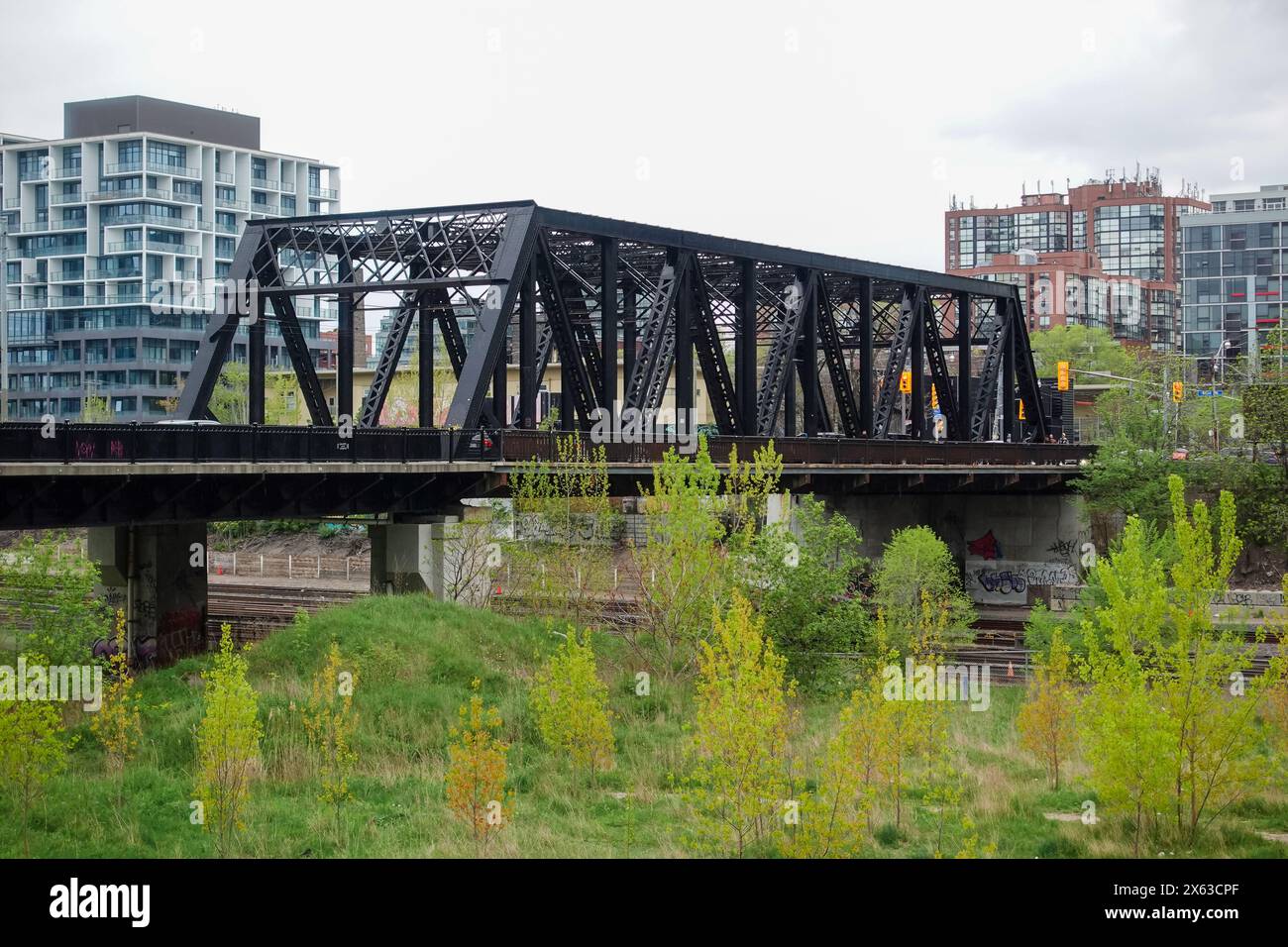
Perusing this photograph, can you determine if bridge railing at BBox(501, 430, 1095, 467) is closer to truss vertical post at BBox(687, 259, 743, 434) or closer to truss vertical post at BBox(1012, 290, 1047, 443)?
truss vertical post at BBox(687, 259, 743, 434)

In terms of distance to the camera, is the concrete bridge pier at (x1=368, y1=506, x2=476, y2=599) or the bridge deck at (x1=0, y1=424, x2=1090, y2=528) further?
the concrete bridge pier at (x1=368, y1=506, x2=476, y2=599)

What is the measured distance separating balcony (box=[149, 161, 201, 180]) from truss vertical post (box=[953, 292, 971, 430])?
79743mm

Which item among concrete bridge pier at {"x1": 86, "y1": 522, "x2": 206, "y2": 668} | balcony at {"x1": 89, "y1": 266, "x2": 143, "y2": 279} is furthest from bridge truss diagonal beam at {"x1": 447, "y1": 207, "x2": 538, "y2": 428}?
balcony at {"x1": 89, "y1": 266, "x2": 143, "y2": 279}

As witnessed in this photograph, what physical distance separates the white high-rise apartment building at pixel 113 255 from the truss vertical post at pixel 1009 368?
66261mm

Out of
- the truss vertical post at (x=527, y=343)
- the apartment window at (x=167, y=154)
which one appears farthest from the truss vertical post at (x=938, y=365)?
the apartment window at (x=167, y=154)

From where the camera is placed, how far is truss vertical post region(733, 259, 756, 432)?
172 feet

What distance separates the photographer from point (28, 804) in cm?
2322

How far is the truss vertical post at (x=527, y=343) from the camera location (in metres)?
42.1

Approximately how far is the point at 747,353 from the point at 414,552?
1746cm

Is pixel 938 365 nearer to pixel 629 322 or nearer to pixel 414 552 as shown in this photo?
pixel 629 322

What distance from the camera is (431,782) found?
85.1 feet

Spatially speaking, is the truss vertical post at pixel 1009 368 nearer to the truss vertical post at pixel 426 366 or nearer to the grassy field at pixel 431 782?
the truss vertical post at pixel 426 366
